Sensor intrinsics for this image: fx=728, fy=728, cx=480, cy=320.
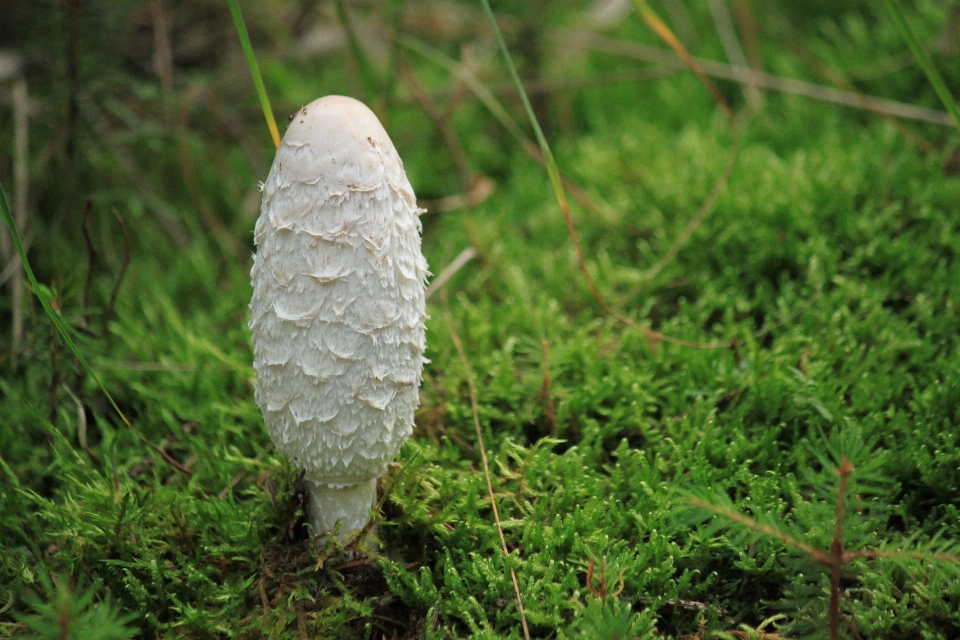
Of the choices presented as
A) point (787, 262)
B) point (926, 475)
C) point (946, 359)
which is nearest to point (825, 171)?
point (787, 262)

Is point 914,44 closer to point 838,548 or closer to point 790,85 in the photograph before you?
point 838,548

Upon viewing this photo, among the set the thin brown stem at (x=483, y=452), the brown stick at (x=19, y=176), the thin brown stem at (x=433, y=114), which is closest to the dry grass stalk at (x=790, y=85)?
the thin brown stem at (x=433, y=114)

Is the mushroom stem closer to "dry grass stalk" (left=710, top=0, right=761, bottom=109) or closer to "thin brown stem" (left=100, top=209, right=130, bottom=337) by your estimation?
"thin brown stem" (left=100, top=209, right=130, bottom=337)

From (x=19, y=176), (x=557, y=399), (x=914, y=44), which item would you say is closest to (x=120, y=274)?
(x=19, y=176)

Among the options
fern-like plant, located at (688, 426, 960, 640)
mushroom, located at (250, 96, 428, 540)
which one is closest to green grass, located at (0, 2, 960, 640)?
fern-like plant, located at (688, 426, 960, 640)

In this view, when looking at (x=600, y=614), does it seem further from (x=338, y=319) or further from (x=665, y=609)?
(x=338, y=319)

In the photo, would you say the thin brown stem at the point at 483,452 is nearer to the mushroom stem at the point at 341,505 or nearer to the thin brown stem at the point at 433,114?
the mushroom stem at the point at 341,505

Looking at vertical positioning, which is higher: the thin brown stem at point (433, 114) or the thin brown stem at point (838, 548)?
the thin brown stem at point (433, 114)
